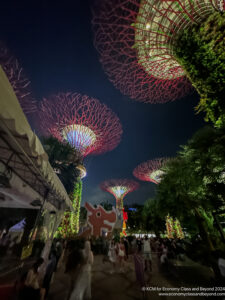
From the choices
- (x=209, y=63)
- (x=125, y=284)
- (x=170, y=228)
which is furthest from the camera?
(x=170, y=228)

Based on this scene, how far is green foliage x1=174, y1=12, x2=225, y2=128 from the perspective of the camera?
14.7 feet

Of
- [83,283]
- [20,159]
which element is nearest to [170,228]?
[83,283]

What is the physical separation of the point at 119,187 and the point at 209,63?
29287 mm

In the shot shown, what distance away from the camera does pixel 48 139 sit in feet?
48.3

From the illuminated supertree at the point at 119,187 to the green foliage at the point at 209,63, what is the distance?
27656 mm

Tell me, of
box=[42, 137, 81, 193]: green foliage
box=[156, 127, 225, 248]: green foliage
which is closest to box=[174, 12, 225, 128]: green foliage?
box=[156, 127, 225, 248]: green foliage

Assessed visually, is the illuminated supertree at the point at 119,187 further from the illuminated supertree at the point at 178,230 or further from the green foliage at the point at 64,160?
the green foliage at the point at 64,160

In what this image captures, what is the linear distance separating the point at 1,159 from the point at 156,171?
26.2 metres

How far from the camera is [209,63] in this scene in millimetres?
4691

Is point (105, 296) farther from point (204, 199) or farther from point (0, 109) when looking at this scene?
point (204, 199)

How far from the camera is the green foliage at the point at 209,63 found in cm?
448

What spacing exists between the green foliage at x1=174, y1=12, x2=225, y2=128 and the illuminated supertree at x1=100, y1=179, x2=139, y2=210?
2766cm

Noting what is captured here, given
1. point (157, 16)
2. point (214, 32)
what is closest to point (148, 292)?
point (214, 32)

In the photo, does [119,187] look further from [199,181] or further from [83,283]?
[83,283]
